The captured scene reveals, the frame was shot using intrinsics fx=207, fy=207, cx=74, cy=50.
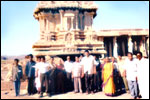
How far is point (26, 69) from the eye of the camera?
7152 millimetres

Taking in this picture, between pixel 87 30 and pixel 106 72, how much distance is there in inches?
450

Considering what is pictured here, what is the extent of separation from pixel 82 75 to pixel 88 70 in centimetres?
33

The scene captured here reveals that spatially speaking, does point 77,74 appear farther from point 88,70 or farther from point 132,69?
point 132,69

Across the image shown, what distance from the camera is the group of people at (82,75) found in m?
6.45

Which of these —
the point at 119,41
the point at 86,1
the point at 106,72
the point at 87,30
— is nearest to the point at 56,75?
the point at 106,72

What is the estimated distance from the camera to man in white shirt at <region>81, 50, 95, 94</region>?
7.06 metres

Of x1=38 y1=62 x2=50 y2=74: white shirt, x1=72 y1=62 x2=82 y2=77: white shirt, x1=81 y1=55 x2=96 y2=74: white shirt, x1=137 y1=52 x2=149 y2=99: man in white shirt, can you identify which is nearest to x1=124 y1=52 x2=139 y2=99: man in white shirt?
x1=137 y1=52 x2=149 y2=99: man in white shirt

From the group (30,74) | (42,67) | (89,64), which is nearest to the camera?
(42,67)

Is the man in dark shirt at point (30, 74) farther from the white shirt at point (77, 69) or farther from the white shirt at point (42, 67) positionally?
the white shirt at point (77, 69)

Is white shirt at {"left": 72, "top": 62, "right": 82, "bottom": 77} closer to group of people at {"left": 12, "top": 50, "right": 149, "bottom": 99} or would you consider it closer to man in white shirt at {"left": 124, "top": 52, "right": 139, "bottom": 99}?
group of people at {"left": 12, "top": 50, "right": 149, "bottom": 99}

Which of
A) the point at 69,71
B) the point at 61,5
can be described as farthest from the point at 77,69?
the point at 61,5

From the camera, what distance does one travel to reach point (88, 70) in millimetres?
7086

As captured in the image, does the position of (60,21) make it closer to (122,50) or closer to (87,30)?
(87,30)

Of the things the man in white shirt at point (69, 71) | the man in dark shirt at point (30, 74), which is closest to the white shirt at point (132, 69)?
the man in white shirt at point (69, 71)
